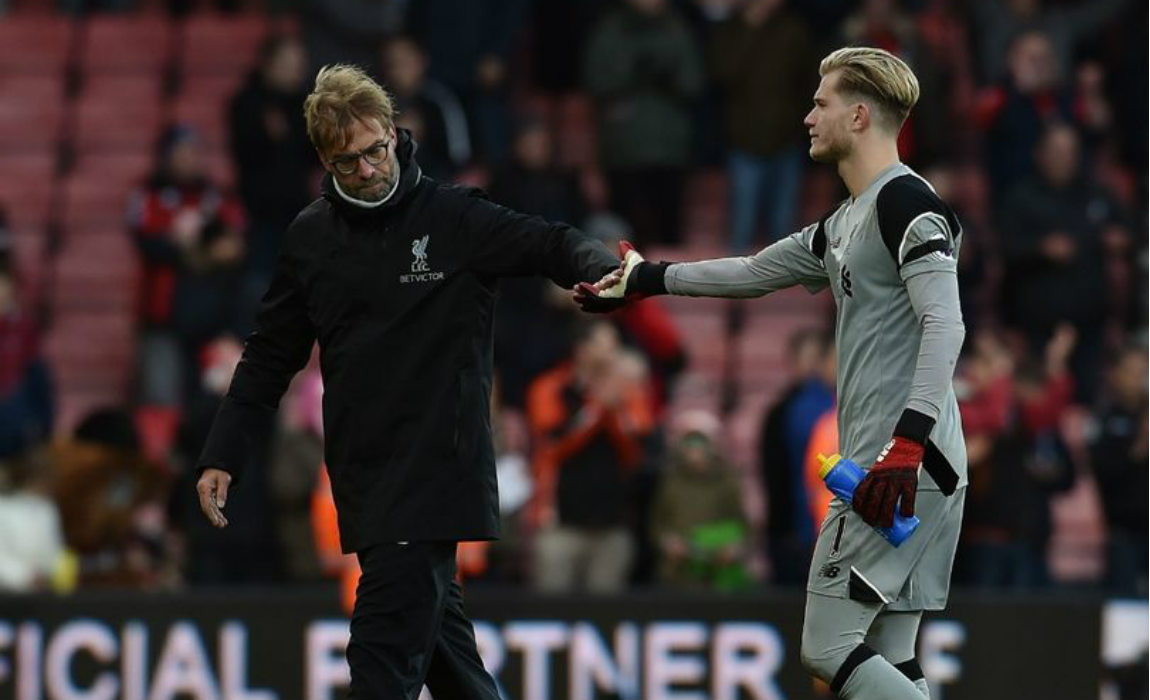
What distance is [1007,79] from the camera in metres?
16.3

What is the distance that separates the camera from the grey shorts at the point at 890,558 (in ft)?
23.9

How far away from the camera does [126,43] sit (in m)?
19.0

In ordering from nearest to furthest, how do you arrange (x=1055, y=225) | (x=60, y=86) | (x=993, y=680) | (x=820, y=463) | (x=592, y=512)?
1. (x=820, y=463)
2. (x=993, y=680)
3. (x=592, y=512)
4. (x=1055, y=225)
5. (x=60, y=86)

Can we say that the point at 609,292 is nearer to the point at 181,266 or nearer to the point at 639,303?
the point at 639,303

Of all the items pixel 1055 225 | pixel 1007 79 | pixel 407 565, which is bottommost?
pixel 407 565

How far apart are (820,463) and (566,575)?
6086 mm

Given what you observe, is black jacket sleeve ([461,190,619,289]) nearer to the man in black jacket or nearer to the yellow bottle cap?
the man in black jacket

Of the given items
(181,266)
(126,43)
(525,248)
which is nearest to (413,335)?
(525,248)

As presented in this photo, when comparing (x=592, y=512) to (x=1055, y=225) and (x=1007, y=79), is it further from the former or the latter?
(x=1007, y=79)

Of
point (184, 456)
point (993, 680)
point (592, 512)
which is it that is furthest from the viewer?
point (184, 456)

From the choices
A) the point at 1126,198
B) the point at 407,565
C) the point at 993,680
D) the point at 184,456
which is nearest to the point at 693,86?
the point at 1126,198

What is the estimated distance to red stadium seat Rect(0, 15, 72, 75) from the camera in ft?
62.2

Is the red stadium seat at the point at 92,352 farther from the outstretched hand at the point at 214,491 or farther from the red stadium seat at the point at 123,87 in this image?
the outstretched hand at the point at 214,491

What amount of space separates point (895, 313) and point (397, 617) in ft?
5.55
